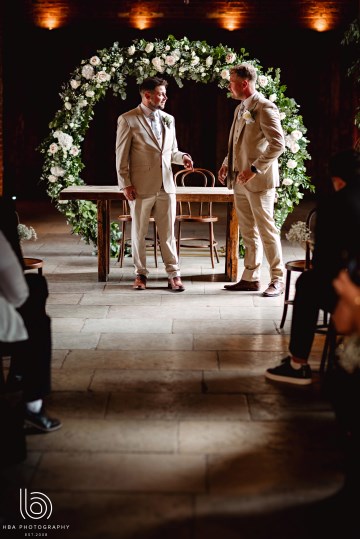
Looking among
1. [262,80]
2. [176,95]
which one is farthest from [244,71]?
[176,95]

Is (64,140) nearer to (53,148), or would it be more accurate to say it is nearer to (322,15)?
(53,148)

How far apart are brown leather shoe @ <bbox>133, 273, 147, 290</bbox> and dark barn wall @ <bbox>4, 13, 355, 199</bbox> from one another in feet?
25.4

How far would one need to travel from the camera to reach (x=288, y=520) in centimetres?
293

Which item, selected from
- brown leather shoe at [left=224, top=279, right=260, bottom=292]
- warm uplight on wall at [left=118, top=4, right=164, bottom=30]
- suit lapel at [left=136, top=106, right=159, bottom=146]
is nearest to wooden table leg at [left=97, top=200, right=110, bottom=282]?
suit lapel at [left=136, top=106, right=159, bottom=146]

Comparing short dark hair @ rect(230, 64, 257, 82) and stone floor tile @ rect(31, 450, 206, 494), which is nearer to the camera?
stone floor tile @ rect(31, 450, 206, 494)

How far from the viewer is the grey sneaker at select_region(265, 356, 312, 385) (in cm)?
438

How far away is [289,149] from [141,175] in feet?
6.75

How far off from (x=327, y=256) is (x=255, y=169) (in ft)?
8.33

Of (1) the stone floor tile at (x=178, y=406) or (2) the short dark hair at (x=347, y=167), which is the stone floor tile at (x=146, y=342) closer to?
(1) the stone floor tile at (x=178, y=406)

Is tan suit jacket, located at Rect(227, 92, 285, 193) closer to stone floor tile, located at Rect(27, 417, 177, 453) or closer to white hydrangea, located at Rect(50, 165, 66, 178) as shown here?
white hydrangea, located at Rect(50, 165, 66, 178)

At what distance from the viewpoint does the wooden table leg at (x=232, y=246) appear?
24.0ft

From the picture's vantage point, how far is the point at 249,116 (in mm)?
6395

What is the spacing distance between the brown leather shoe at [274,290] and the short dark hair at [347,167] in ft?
8.47

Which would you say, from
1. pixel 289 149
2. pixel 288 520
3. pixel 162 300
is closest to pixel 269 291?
pixel 162 300
